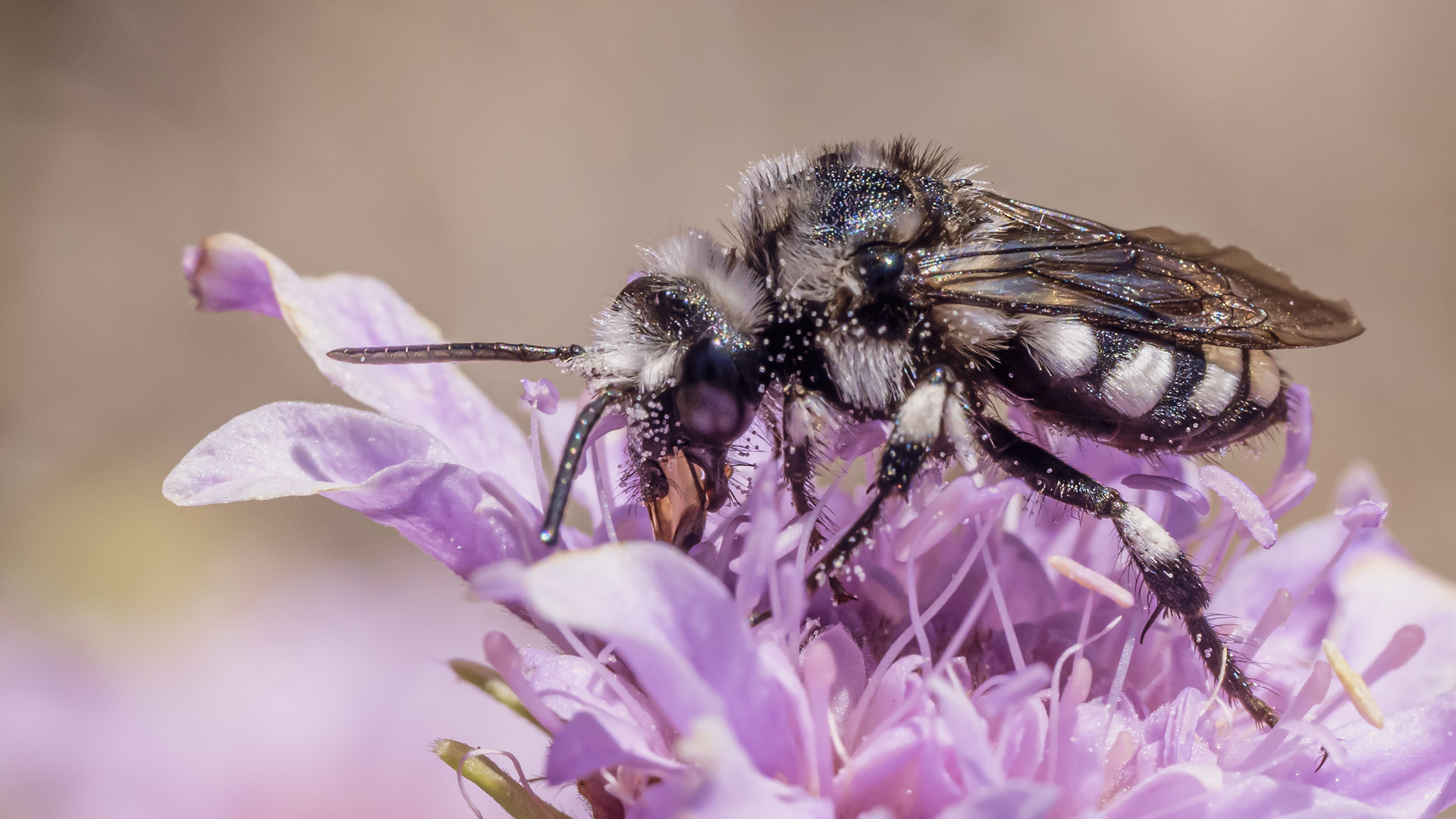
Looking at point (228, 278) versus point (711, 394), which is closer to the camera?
point (711, 394)

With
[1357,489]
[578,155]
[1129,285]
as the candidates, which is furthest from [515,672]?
[578,155]

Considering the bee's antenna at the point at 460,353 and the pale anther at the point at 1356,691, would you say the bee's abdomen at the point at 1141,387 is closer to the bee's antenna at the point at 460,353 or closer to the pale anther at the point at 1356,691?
the pale anther at the point at 1356,691

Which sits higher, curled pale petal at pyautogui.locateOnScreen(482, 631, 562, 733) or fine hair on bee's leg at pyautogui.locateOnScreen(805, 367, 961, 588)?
fine hair on bee's leg at pyautogui.locateOnScreen(805, 367, 961, 588)

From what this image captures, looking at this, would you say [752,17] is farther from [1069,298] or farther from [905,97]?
[1069,298]

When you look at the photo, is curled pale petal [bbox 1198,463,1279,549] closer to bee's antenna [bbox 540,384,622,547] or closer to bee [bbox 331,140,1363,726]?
bee [bbox 331,140,1363,726]

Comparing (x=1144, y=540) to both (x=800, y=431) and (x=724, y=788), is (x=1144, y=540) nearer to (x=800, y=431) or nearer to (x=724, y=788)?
(x=800, y=431)

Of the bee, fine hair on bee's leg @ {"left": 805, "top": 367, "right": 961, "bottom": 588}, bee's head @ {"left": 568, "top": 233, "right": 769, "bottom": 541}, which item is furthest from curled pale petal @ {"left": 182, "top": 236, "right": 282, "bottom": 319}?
fine hair on bee's leg @ {"left": 805, "top": 367, "right": 961, "bottom": 588}

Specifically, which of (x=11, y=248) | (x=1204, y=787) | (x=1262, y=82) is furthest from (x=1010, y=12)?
(x=1204, y=787)
